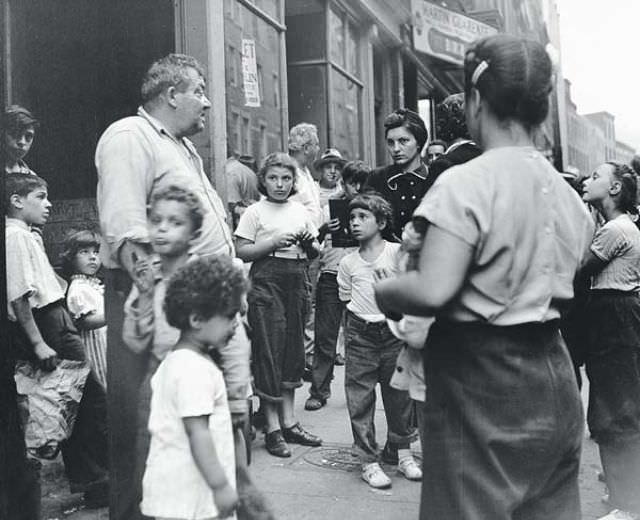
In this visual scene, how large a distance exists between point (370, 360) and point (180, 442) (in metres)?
2.25

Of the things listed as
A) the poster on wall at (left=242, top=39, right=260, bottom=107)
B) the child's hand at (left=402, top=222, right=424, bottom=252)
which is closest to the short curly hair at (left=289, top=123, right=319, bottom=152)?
the poster on wall at (left=242, top=39, right=260, bottom=107)

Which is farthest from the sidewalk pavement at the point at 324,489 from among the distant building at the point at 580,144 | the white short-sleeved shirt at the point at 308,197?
the distant building at the point at 580,144

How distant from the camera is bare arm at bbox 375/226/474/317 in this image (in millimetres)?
2078

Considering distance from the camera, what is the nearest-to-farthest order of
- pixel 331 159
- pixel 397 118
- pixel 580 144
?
pixel 397 118
pixel 331 159
pixel 580 144

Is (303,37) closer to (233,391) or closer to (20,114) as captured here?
(20,114)

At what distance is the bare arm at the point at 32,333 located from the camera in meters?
4.13

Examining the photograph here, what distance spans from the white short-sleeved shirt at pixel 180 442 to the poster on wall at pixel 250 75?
530cm

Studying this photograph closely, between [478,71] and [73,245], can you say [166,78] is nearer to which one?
[73,245]

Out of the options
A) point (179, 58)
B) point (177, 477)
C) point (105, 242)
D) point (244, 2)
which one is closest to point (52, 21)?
point (244, 2)

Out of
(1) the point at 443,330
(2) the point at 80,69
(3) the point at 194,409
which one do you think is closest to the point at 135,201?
(3) the point at 194,409

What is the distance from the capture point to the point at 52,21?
6641 mm

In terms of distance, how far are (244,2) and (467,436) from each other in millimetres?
6473

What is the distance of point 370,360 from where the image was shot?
4.79 m

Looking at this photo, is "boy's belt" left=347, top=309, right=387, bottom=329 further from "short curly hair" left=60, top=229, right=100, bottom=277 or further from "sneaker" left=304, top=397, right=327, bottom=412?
"sneaker" left=304, top=397, right=327, bottom=412
